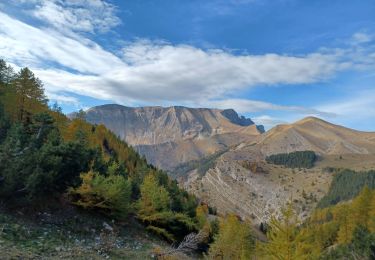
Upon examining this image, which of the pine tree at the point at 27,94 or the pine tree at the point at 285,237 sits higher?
the pine tree at the point at 27,94

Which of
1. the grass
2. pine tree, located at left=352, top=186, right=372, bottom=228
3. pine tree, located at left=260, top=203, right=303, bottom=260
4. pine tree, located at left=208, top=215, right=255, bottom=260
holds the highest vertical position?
pine tree, located at left=260, top=203, right=303, bottom=260

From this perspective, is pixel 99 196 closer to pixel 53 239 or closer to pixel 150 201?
pixel 53 239

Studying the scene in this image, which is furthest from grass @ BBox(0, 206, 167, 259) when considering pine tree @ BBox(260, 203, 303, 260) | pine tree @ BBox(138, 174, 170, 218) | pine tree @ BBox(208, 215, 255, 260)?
pine tree @ BBox(208, 215, 255, 260)

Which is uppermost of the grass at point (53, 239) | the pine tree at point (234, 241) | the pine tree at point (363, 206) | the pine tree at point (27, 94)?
the pine tree at point (27, 94)

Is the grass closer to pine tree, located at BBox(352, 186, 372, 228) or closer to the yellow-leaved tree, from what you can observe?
the yellow-leaved tree

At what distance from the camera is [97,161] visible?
48.8 metres

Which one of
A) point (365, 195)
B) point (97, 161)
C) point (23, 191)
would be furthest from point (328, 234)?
point (23, 191)

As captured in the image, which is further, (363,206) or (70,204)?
(363,206)

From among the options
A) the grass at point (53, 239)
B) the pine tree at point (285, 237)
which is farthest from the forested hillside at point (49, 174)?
the pine tree at point (285, 237)

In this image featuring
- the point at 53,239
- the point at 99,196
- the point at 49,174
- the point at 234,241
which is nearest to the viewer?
the point at 53,239

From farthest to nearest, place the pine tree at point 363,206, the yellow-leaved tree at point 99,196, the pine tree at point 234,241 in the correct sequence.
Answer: the pine tree at point 363,206 → the pine tree at point 234,241 → the yellow-leaved tree at point 99,196

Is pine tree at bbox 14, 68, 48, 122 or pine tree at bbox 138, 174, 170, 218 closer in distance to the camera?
pine tree at bbox 138, 174, 170, 218

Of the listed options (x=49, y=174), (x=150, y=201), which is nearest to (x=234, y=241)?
(x=150, y=201)

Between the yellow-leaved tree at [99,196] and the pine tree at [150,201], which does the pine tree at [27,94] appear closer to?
the pine tree at [150,201]
